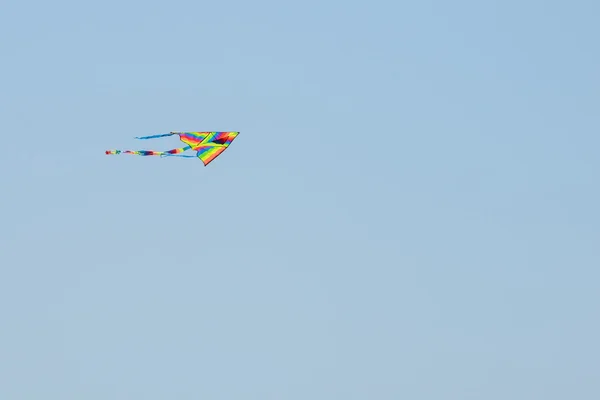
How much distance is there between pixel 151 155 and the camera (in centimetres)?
11019

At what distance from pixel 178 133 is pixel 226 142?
6077 mm

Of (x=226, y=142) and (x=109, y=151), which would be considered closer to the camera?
(x=109, y=151)

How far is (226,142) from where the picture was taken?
394 feet

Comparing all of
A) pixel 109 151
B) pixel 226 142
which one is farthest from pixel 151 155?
pixel 226 142

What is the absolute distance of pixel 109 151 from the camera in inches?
4368

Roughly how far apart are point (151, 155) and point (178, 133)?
712cm

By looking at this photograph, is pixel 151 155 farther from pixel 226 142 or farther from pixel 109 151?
pixel 226 142

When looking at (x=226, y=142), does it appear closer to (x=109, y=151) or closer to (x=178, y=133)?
(x=178, y=133)

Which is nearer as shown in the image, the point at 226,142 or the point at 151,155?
the point at 151,155

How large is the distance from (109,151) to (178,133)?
8.73 metres

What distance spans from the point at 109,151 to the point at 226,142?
47.7 feet

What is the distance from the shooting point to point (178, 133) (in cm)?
11650
